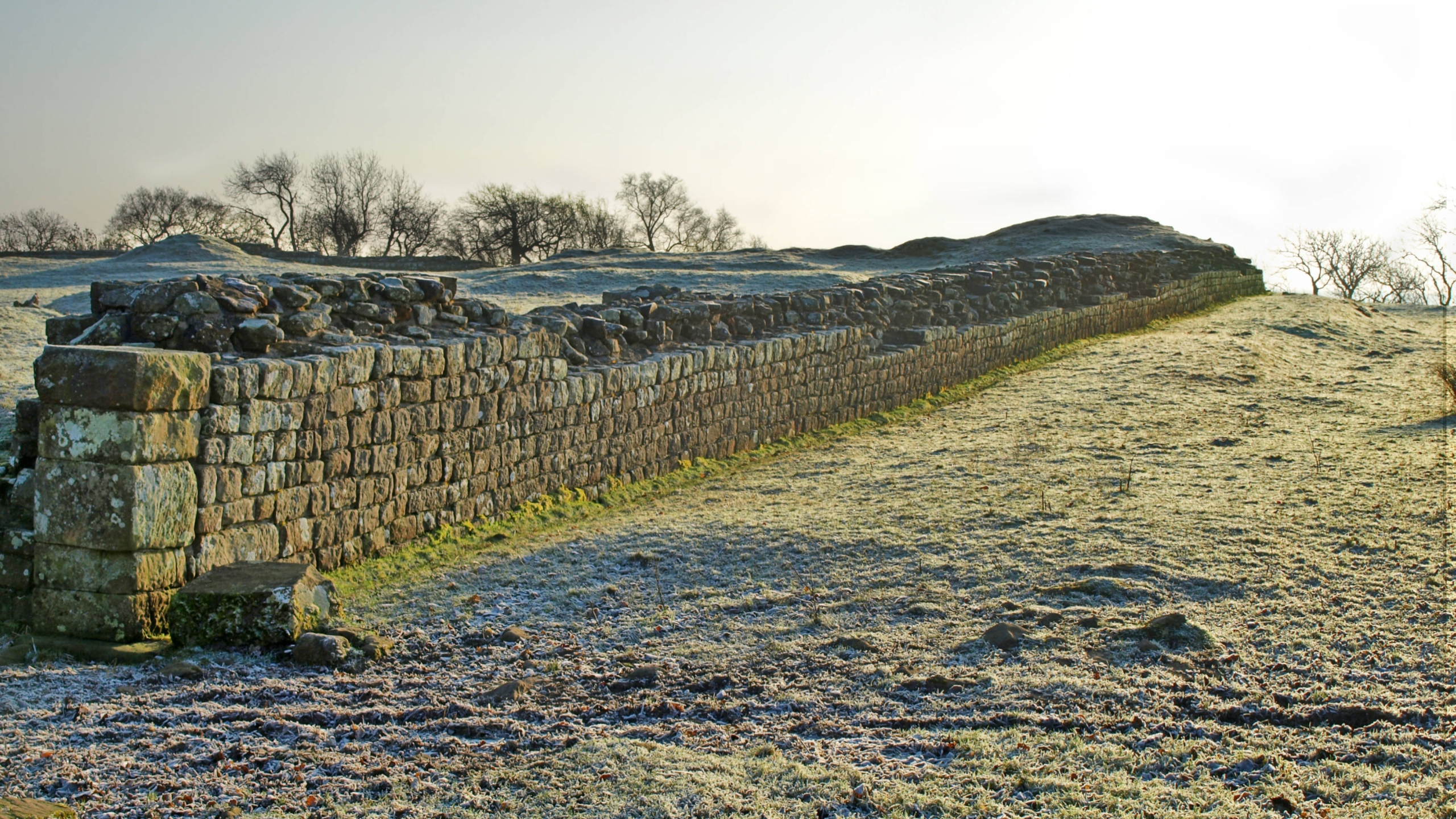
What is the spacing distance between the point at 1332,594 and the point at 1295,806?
2501mm

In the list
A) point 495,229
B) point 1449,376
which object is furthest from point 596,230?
point 1449,376

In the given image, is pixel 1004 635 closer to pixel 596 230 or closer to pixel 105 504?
pixel 105 504

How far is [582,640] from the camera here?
18.4ft

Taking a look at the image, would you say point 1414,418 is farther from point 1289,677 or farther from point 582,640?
point 582,640

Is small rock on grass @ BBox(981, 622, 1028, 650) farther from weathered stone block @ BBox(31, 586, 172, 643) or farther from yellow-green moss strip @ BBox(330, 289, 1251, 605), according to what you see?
weathered stone block @ BBox(31, 586, 172, 643)

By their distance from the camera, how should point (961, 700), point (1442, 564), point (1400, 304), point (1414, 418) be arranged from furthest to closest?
point (1400, 304), point (1414, 418), point (1442, 564), point (961, 700)

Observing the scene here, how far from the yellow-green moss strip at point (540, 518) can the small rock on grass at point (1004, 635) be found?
11.2 feet

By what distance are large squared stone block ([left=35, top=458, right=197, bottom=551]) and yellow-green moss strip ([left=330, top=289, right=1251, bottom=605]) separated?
124cm

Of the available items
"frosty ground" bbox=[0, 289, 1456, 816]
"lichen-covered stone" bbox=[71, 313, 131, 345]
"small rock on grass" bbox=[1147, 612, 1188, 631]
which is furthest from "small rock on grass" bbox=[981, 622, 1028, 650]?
"lichen-covered stone" bbox=[71, 313, 131, 345]

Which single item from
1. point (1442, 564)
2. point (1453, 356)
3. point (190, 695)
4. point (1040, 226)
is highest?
point (1040, 226)

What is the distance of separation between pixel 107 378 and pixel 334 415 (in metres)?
1.48

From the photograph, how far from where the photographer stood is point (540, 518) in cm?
824

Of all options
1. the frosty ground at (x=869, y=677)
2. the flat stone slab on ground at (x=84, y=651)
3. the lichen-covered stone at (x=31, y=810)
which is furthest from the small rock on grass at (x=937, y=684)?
the flat stone slab on ground at (x=84, y=651)

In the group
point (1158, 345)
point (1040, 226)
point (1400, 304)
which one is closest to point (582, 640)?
point (1158, 345)
